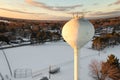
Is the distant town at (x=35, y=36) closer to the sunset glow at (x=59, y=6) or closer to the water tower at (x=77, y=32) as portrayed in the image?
the sunset glow at (x=59, y=6)

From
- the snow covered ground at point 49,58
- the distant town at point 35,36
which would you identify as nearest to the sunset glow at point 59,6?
the snow covered ground at point 49,58

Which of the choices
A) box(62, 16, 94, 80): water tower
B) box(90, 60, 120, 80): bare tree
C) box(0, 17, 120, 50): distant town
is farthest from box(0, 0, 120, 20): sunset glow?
box(0, 17, 120, 50): distant town

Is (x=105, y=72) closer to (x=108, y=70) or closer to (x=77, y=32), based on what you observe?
(x=108, y=70)

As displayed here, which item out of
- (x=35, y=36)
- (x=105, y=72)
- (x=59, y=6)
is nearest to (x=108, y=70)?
(x=105, y=72)

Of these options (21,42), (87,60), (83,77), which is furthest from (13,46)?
(83,77)

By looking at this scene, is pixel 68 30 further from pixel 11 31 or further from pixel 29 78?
pixel 11 31
